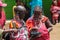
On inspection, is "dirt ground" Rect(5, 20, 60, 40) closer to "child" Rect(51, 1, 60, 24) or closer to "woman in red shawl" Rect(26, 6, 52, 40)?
"child" Rect(51, 1, 60, 24)

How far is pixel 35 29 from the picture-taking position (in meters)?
6.26

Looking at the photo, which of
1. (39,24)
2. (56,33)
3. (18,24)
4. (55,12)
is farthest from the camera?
(55,12)

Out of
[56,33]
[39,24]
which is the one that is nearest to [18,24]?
[39,24]

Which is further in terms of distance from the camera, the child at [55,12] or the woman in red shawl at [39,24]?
the child at [55,12]

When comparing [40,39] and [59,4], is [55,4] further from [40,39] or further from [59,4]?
[40,39]

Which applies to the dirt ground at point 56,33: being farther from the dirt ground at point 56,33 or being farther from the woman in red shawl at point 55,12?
the woman in red shawl at point 55,12

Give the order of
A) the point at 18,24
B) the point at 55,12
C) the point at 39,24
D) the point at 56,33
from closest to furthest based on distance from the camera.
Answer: the point at 18,24, the point at 39,24, the point at 56,33, the point at 55,12

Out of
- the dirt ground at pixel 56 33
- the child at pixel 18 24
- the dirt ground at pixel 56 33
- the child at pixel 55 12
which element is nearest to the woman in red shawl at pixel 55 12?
the child at pixel 55 12

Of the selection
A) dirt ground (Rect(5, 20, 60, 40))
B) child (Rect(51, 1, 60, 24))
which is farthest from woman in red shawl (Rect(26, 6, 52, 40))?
child (Rect(51, 1, 60, 24))

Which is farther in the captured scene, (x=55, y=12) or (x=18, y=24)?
(x=55, y=12)

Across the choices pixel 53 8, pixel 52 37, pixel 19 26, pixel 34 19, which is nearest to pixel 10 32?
pixel 19 26

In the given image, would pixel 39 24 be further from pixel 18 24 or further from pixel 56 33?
pixel 56 33

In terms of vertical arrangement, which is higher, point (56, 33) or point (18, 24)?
point (18, 24)

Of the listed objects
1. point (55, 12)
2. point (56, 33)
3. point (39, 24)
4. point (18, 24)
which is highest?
point (18, 24)
